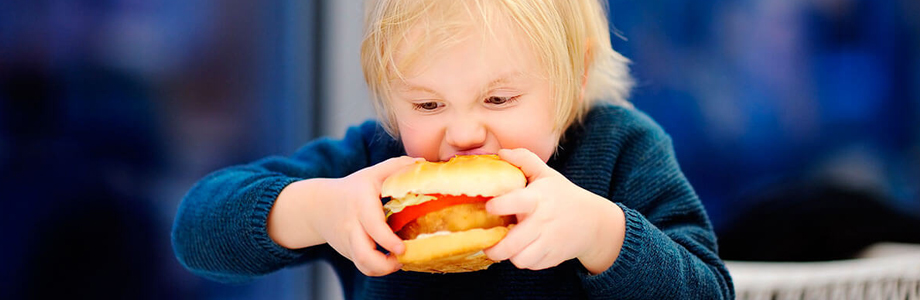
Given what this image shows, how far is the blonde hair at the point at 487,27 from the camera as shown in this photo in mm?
627

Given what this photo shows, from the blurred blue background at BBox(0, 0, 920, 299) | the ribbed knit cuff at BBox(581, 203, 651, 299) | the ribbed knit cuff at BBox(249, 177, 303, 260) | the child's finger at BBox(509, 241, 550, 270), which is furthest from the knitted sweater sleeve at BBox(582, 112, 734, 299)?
the blurred blue background at BBox(0, 0, 920, 299)

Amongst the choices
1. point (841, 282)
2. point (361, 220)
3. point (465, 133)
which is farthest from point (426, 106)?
point (841, 282)

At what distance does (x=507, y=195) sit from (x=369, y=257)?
13 cm

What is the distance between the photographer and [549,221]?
0.52m

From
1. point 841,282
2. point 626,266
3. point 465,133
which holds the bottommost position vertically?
point 841,282

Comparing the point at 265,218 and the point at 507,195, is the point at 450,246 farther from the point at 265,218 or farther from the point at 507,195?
the point at 265,218

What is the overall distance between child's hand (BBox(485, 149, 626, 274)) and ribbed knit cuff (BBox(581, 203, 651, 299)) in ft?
0.04

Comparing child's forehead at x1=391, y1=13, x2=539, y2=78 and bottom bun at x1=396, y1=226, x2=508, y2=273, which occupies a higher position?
child's forehead at x1=391, y1=13, x2=539, y2=78

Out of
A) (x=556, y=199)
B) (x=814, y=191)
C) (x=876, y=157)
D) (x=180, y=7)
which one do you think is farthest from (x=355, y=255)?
(x=876, y=157)

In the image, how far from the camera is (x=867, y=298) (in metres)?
0.98

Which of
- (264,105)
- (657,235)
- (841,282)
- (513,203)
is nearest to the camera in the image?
(513,203)

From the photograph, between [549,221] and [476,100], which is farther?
[476,100]

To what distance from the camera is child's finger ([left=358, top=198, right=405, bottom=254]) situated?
0.52 metres

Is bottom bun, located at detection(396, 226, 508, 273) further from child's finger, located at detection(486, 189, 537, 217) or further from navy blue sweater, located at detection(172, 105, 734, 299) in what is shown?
navy blue sweater, located at detection(172, 105, 734, 299)
